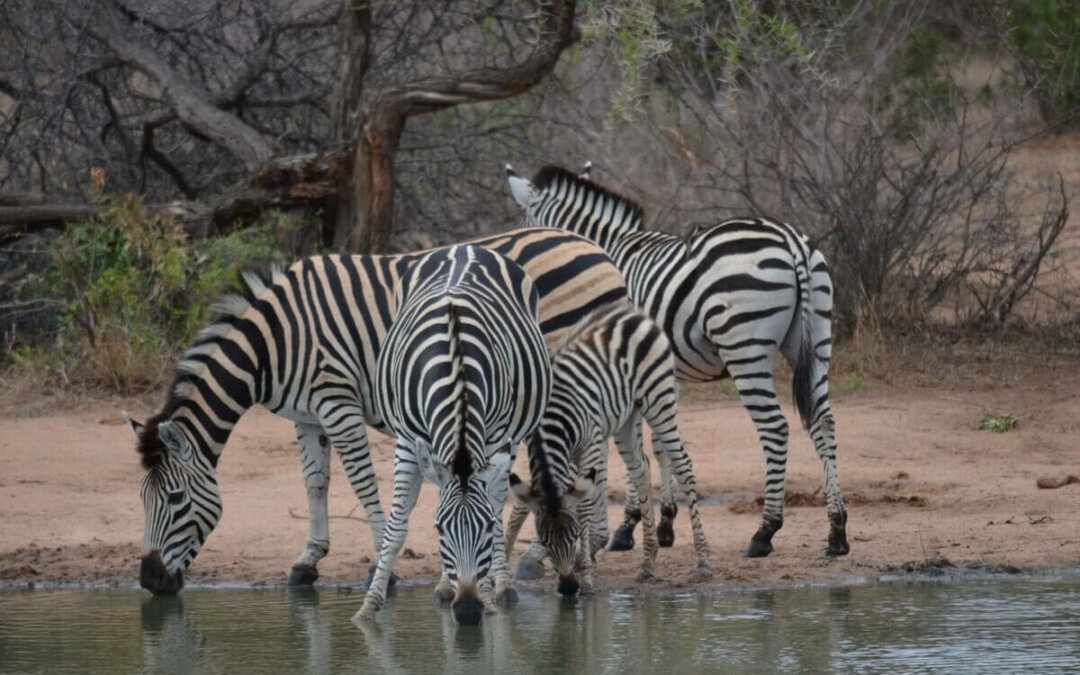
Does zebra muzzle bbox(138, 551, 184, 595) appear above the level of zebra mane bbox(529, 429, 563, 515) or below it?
below

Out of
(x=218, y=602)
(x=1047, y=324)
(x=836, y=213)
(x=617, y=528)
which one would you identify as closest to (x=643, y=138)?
(x=836, y=213)

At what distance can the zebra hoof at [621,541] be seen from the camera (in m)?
8.52

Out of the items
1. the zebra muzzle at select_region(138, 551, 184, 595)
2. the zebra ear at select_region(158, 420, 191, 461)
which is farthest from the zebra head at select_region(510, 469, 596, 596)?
the zebra muzzle at select_region(138, 551, 184, 595)

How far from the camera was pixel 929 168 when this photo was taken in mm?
12375

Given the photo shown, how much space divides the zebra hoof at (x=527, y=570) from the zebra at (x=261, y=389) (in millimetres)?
733

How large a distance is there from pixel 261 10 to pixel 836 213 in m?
5.49

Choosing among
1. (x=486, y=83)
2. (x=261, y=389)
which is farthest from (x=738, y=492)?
(x=486, y=83)

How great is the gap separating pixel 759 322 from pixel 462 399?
2.43 metres

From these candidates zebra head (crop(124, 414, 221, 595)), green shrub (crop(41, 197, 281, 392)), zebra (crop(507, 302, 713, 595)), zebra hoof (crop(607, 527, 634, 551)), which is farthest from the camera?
green shrub (crop(41, 197, 281, 392))

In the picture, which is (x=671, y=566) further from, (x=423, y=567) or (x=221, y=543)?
(x=221, y=543)

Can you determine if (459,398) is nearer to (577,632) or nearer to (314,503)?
(577,632)

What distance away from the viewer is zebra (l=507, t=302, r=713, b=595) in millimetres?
7055

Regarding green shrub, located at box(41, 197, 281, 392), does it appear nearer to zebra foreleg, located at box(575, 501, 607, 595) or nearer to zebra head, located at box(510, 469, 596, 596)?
zebra foreleg, located at box(575, 501, 607, 595)

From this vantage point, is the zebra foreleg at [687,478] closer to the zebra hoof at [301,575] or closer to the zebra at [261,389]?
the zebra at [261,389]
